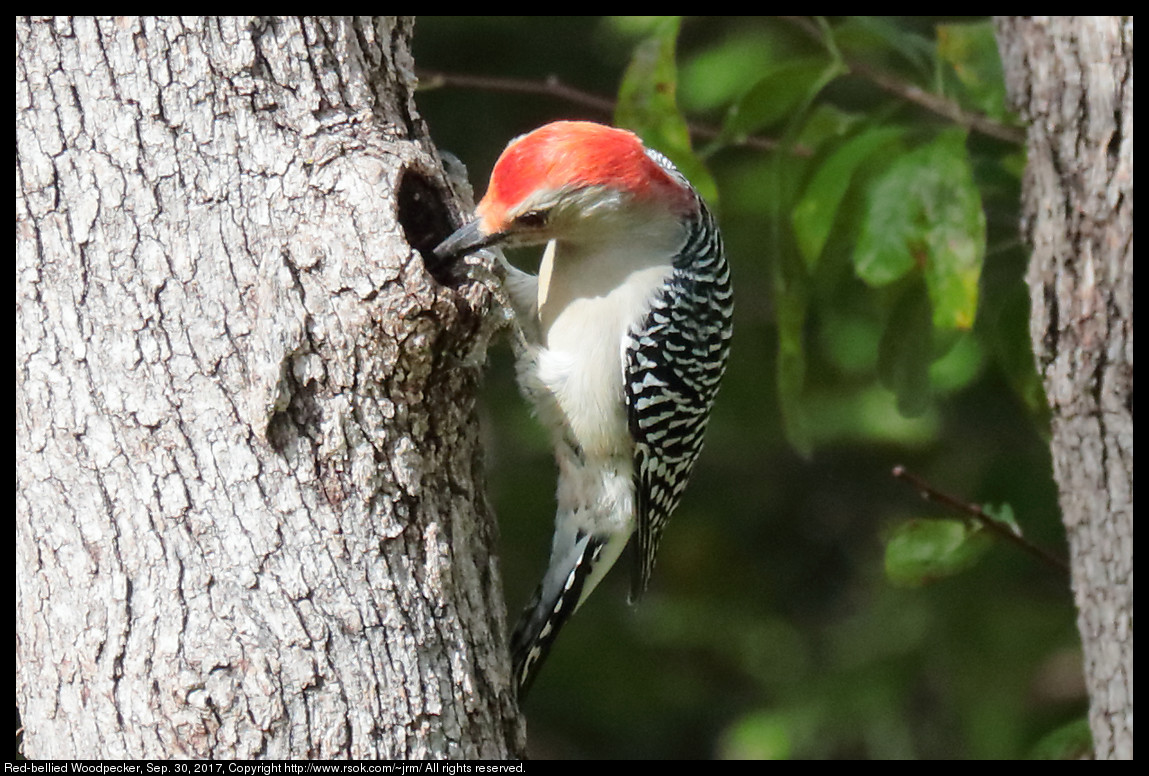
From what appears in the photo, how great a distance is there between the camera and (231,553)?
2.38 m

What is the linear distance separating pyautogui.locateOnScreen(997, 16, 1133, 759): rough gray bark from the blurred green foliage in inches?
10.0

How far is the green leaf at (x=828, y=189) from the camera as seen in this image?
3502mm

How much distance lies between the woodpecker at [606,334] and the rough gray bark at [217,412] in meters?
0.64

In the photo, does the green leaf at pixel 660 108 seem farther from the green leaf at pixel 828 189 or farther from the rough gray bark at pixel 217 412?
the rough gray bark at pixel 217 412

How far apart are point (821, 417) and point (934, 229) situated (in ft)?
6.27

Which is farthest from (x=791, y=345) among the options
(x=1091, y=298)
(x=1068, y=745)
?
(x=1068, y=745)

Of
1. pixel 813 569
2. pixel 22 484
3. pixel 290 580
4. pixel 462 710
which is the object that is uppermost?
pixel 22 484

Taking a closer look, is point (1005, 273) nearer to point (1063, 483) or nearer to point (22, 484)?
point (1063, 483)

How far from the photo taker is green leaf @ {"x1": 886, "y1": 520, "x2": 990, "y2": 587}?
3473mm

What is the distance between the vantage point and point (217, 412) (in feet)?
7.91

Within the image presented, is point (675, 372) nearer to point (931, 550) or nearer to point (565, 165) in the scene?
point (565, 165)

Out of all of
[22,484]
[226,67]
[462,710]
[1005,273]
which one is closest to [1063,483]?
[1005,273]

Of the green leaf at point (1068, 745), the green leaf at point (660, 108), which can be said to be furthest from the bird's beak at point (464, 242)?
the green leaf at point (1068, 745)

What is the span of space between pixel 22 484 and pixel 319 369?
682 mm
